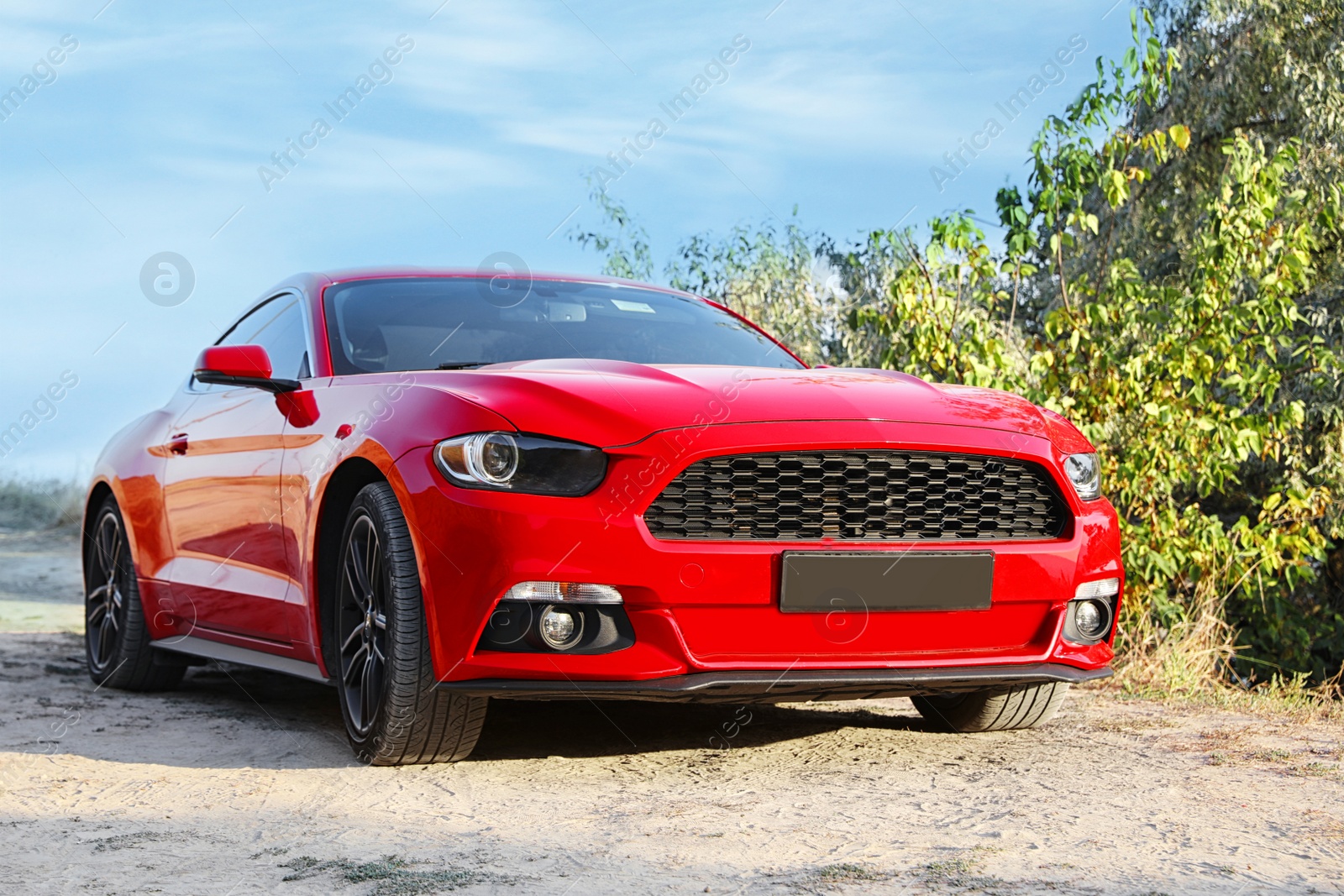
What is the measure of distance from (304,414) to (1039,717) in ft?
8.76

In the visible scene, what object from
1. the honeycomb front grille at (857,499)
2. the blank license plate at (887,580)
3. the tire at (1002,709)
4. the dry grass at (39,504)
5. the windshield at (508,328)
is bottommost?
the dry grass at (39,504)

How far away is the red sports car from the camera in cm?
369

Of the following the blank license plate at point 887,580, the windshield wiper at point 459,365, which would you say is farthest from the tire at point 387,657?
the blank license plate at point 887,580

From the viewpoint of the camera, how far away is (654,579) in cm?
365

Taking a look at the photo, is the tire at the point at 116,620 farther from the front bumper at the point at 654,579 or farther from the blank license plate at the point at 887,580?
the blank license plate at the point at 887,580

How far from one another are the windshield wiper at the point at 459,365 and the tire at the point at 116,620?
7.31ft

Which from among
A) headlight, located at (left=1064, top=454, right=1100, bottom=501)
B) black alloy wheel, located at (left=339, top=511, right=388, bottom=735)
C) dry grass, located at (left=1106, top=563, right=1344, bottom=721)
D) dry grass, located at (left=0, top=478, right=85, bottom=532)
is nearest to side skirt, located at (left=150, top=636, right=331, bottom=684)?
black alloy wheel, located at (left=339, top=511, right=388, bottom=735)

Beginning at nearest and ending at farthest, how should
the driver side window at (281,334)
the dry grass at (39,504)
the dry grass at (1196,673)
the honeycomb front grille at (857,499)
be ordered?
the honeycomb front grille at (857,499), the driver side window at (281,334), the dry grass at (1196,673), the dry grass at (39,504)

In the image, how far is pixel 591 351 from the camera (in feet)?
16.2

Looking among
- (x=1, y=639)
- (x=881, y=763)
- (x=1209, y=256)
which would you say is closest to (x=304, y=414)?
(x=881, y=763)

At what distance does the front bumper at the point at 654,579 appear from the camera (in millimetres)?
3646

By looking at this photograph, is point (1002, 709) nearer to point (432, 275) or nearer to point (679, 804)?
point (679, 804)

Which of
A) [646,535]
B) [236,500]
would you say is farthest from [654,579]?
[236,500]

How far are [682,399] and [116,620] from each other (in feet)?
11.6
